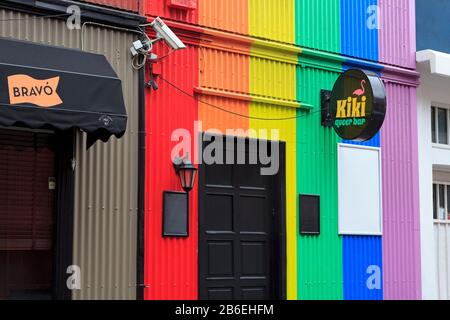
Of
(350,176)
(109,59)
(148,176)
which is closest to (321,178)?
(350,176)

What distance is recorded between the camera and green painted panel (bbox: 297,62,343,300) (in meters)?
11.8

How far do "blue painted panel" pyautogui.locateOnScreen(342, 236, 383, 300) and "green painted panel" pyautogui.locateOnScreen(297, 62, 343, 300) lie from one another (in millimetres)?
152

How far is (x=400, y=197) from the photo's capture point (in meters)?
13.0

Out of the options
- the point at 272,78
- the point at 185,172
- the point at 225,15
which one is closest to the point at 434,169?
the point at 272,78

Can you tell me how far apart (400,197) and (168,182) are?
4.35m

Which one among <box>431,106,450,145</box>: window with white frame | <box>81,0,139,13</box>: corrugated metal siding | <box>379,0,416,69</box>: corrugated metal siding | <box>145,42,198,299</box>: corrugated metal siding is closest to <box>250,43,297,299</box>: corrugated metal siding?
<box>145,42,198,299</box>: corrugated metal siding

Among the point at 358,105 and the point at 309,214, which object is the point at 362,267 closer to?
the point at 309,214

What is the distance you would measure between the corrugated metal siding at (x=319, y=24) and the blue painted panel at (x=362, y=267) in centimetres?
296

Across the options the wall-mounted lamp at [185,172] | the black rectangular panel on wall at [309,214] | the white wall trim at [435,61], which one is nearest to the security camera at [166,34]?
the wall-mounted lamp at [185,172]

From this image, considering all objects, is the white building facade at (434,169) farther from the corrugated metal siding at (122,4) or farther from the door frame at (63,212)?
the door frame at (63,212)

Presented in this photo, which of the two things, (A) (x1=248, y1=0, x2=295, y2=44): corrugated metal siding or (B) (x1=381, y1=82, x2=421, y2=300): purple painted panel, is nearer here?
(A) (x1=248, y1=0, x2=295, y2=44): corrugated metal siding

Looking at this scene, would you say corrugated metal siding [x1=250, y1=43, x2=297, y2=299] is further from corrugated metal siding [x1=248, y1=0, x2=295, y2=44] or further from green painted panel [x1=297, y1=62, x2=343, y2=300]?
corrugated metal siding [x1=248, y1=0, x2=295, y2=44]

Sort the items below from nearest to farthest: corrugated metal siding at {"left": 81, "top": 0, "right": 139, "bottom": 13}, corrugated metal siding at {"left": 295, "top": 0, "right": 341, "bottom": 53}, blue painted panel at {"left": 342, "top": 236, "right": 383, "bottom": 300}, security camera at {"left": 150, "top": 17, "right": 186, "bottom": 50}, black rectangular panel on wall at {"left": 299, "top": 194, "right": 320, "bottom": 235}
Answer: corrugated metal siding at {"left": 81, "top": 0, "right": 139, "bottom": 13} < security camera at {"left": 150, "top": 17, "right": 186, "bottom": 50} < black rectangular panel on wall at {"left": 299, "top": 194, "right": 320, "bottom": 235} < corrugated metal siding at {"left": 295, "top": 0, "right": 341, "bottom": 53} < blue painted panel at {"left": 342, "top": 236, "right": 383, "bottom": 300}

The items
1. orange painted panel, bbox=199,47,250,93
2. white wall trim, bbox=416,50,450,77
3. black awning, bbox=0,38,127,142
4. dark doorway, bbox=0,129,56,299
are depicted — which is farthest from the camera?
white wall trim, bbox=416,50,450,77
